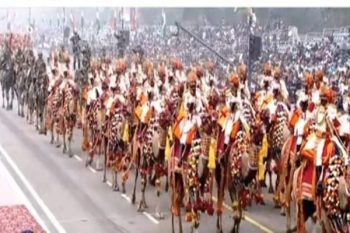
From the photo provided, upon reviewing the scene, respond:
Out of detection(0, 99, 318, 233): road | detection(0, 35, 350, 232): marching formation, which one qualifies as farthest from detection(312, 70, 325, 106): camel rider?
detection(0, 99, 318, 233): road

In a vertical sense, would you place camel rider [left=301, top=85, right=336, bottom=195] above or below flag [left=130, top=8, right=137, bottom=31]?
below

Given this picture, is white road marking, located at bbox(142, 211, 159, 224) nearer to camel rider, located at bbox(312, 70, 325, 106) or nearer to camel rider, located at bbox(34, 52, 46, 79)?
camel rider, located at bbox(312, 70, 325, 106)

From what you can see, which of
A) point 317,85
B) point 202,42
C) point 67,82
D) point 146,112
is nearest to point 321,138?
point 317,85

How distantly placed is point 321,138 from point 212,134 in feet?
4.18

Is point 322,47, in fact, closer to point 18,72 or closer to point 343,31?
point 343,31

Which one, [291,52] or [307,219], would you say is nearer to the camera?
[307,219]

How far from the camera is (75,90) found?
352 inches

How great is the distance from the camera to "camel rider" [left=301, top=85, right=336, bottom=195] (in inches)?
212

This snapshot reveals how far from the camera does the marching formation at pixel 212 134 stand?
5.57 m

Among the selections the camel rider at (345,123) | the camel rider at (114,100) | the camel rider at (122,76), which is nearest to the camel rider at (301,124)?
the camel rider at (345,123)

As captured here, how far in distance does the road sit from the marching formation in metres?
0.13

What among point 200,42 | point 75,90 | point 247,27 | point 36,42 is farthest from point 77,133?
point 247,27

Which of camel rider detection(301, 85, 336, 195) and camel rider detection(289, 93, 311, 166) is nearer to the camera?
camel rider detection(301, 85, 336, 195)

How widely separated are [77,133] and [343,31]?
4.19 m
